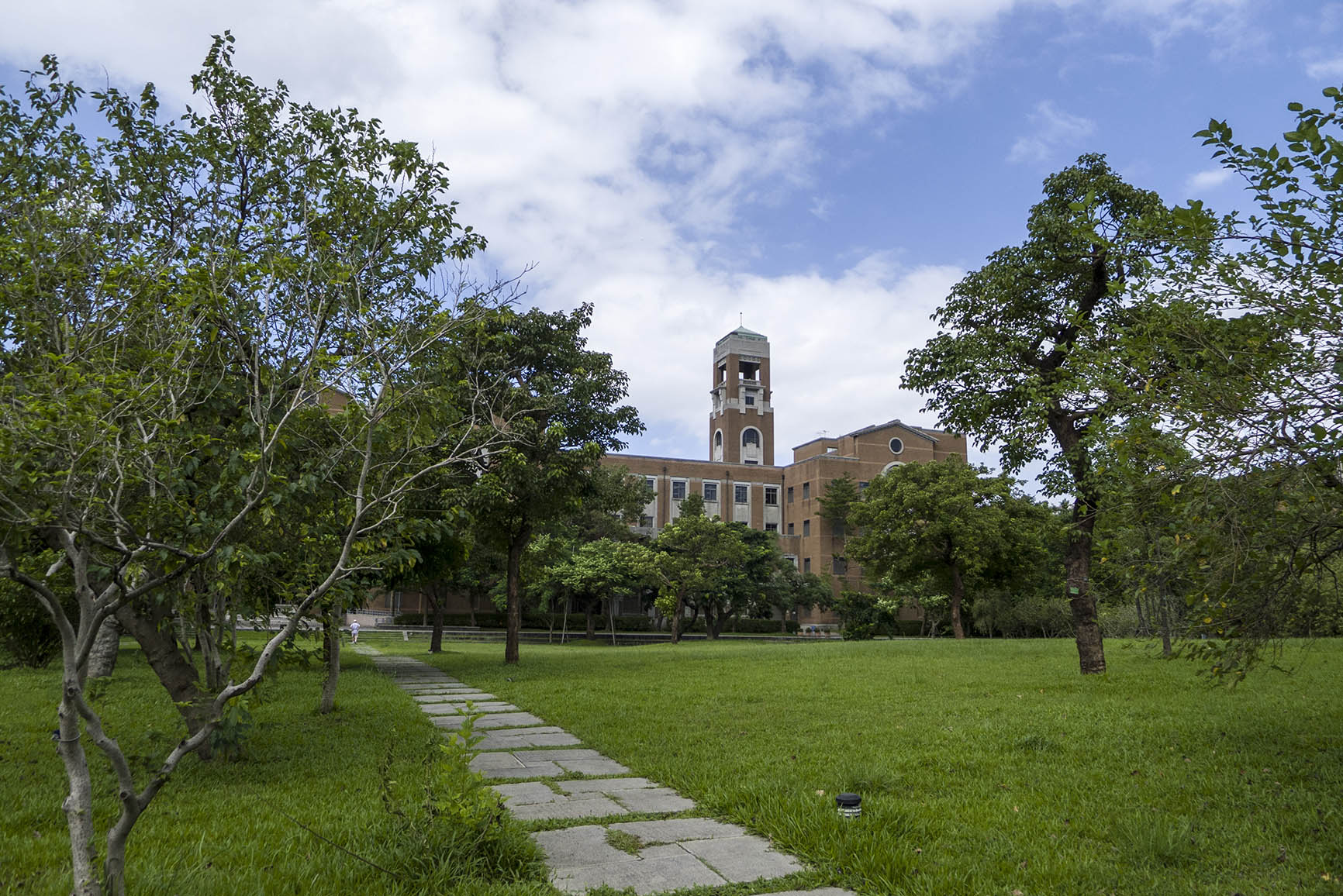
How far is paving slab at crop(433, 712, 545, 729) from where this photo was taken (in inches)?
352

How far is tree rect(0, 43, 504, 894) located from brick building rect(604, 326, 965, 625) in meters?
49.3

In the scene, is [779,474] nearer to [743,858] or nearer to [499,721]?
[499,721]

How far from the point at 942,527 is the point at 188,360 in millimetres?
29863

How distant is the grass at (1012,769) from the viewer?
4.05 metres

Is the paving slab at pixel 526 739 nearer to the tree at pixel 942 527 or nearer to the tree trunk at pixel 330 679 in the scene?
the tree trunk at pixel 330 679

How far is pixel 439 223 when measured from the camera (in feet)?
24.5

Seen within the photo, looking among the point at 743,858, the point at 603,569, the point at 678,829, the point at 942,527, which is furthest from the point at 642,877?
the point at 603,569

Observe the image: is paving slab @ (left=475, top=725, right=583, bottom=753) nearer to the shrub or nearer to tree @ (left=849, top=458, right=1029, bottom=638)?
the shrub

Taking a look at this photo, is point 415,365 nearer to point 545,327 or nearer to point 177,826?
point 177,826

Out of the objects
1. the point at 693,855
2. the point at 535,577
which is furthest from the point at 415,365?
the point at 535,577

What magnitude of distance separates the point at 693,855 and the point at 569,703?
21.9 feet

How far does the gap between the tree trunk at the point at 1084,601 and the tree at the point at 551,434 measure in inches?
324

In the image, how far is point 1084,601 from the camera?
12844 mm

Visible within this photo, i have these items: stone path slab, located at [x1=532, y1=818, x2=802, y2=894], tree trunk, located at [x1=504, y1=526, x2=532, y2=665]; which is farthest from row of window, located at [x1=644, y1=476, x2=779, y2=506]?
stone path slab, located at [x1=532, y1=818, x2=802, y2=894]
